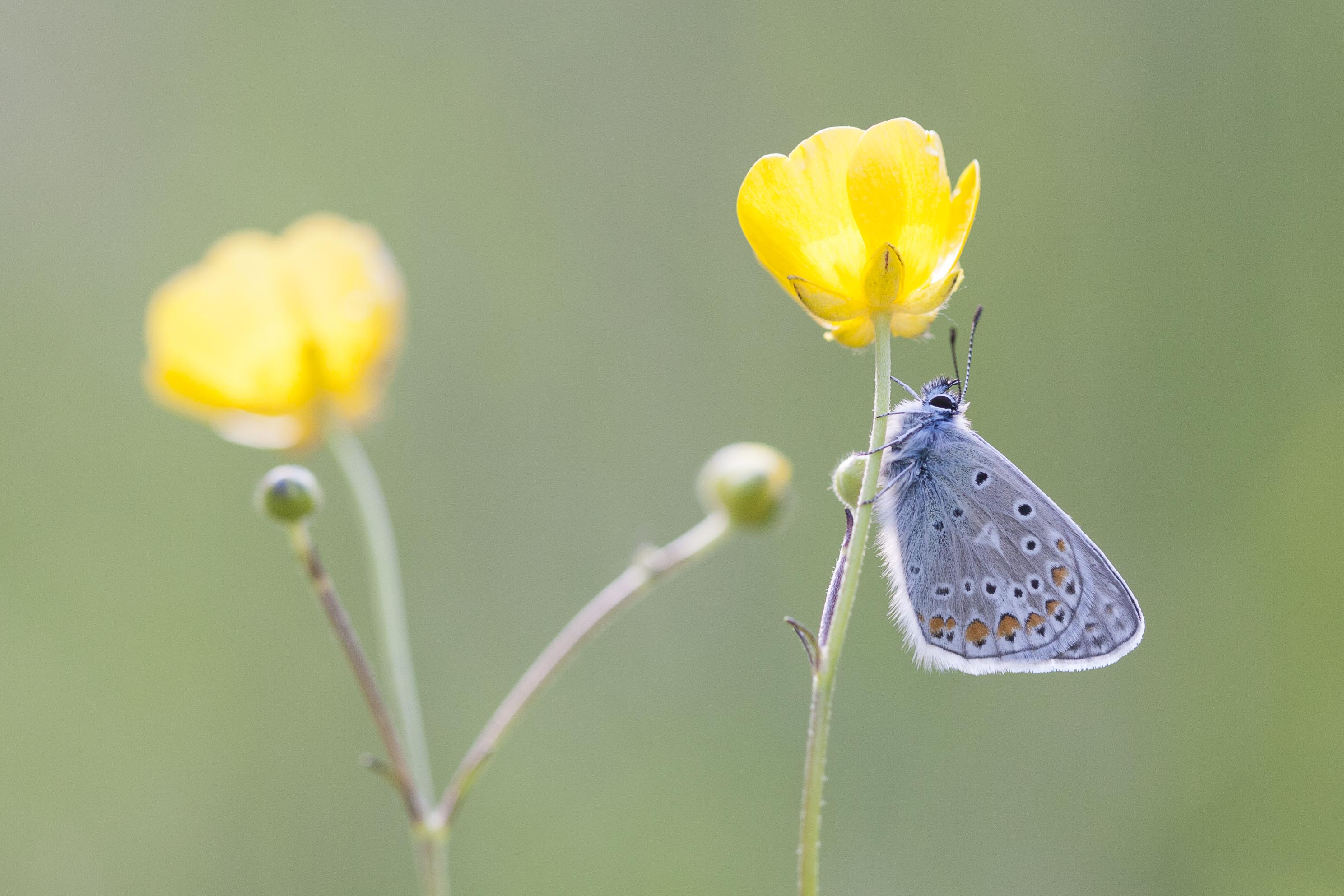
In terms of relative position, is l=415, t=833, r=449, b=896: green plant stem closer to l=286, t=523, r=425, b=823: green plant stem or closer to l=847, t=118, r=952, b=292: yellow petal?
l=286, t=523, r=425, b=823: green plant stem

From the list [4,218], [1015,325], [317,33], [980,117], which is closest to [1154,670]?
[1015,325]

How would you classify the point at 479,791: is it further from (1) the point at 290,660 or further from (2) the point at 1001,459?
(2) the point at 1001,459

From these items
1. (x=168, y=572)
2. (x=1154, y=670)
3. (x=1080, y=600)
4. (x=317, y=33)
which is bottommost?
(x=1154, y=670)

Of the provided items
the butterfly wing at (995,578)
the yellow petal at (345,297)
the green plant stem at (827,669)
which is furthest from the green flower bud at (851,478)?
the yellow petal at (345,297)

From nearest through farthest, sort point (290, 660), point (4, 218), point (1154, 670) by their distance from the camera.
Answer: point (1154, 670), point (290, 660), point (4, 218)

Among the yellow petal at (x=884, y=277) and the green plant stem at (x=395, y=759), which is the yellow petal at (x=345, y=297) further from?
the yellow petal at (x=884, y=277)

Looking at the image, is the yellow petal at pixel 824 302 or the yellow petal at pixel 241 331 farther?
the yellow petal at pixel 241 331

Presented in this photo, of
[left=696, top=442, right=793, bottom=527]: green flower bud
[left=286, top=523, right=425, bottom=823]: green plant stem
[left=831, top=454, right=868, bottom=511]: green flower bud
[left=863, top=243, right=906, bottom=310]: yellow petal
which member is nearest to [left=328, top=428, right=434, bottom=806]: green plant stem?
[left=286, top=523, right=425, bottom=823]: green plant stem

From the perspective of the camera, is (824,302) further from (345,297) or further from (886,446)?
(345,297)
